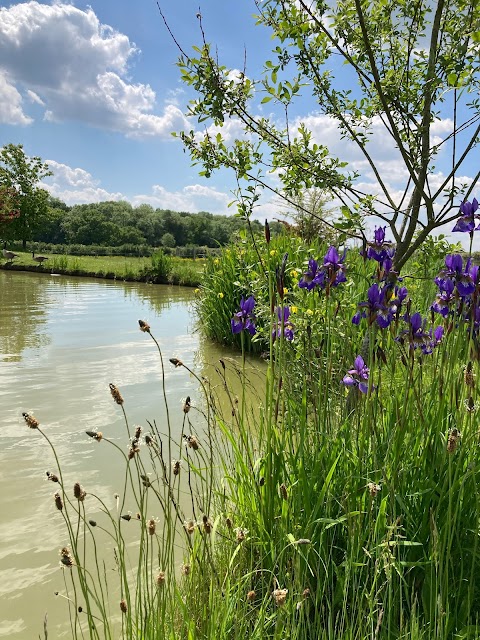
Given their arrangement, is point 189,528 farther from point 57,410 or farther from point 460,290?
point 57,410

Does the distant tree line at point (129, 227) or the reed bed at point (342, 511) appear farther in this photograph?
the distant tree line at point (129, 227)

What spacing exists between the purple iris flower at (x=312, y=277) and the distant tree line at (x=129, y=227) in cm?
6549

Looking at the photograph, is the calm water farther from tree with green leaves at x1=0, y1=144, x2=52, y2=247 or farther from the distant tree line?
the distant tree line

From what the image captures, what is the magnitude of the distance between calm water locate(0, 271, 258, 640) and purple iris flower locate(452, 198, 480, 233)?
2.11 meters

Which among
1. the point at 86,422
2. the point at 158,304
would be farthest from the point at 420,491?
the point at 158,304

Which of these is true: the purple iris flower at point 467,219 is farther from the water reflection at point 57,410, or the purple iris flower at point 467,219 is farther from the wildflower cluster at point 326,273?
the water reflection at point 57,410

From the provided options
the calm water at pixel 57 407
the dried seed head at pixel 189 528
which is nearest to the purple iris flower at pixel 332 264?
the dried seed head at pixel 189 528

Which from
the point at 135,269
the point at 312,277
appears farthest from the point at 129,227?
the point at 312,277

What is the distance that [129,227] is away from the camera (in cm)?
8025

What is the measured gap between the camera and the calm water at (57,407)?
2148 mm

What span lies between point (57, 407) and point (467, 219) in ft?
12.3

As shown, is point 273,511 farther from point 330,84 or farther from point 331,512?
point 330,84

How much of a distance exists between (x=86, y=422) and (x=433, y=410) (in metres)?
3.01

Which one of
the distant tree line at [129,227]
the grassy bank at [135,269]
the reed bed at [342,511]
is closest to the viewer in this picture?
the reed bed at [342,511]
